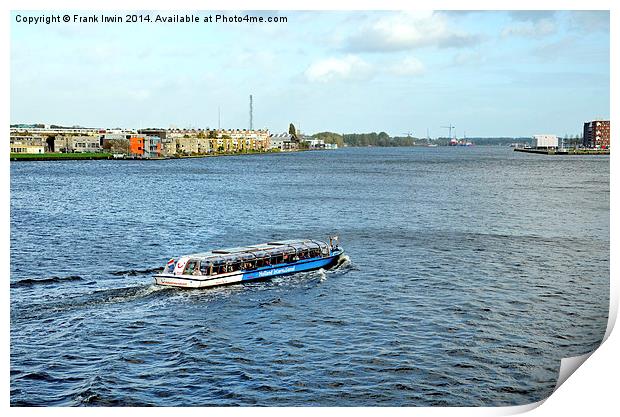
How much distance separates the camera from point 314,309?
13305 mm

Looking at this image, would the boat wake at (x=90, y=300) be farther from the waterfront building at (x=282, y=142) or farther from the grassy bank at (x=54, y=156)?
the waterfront building at (x=282, y=142)

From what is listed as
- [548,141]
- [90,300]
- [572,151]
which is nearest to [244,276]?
[90,300]

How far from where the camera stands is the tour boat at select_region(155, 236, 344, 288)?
1468 centimetres

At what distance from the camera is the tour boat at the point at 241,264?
48.2 ft

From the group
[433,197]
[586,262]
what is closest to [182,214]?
[433,197]

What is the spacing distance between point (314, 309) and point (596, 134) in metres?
35.2

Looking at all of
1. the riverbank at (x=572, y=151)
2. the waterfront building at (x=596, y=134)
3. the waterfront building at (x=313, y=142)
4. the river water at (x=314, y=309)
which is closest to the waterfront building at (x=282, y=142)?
the waterfront building at (x=313, y=142)

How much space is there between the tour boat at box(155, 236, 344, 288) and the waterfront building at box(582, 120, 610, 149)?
1017 inches

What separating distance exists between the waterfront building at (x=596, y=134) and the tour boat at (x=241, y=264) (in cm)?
2584
